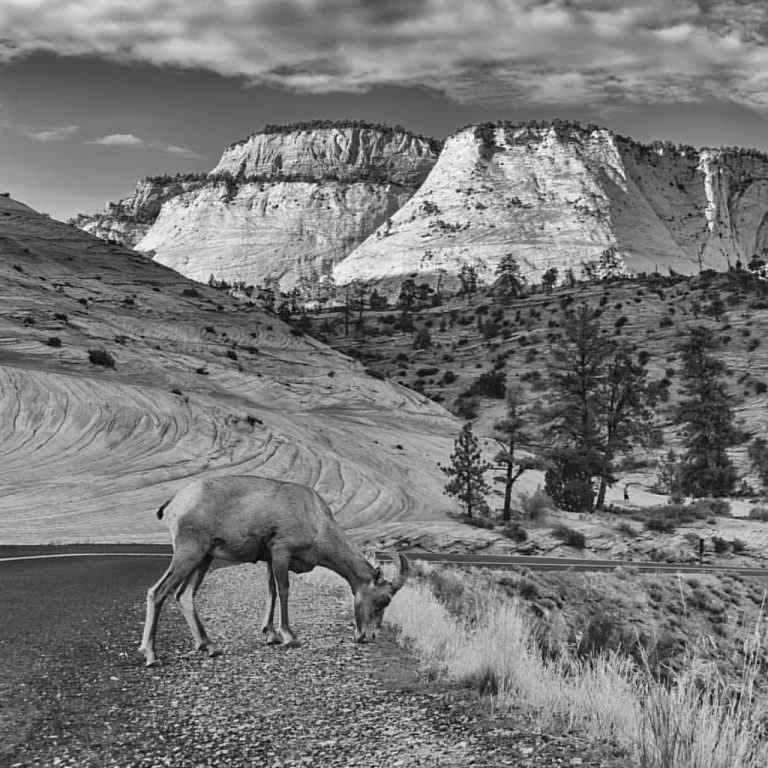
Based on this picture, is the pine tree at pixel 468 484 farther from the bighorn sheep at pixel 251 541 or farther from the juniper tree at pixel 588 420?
the bighorn sheep at pixel 251 541

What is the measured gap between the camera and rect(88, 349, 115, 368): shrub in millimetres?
57656

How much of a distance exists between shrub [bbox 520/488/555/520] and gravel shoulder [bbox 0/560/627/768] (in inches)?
1573

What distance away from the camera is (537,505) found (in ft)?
166

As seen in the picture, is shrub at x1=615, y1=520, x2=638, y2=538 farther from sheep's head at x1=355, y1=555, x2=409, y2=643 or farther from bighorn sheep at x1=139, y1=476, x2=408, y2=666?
bighorn sheep at x1=139, y1=476, x2=408, y2=666

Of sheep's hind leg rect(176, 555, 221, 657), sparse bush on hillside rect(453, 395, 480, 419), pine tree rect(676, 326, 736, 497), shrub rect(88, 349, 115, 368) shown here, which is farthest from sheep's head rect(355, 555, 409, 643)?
sparse bush on hillside rect(453, 395, 480, 419)

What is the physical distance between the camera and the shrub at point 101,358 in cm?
5766

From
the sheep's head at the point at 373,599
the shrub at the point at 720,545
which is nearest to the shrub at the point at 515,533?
the shrub at the point at 720,545

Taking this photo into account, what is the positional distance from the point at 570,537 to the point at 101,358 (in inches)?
1340

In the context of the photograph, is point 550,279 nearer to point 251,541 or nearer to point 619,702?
point 251,541

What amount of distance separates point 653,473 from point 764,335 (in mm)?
35302

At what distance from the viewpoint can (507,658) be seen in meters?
8.80

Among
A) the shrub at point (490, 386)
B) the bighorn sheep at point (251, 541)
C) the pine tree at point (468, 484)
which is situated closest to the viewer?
the bighorn sheep at point (251, 541)

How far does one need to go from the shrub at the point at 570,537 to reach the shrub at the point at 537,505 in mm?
4547

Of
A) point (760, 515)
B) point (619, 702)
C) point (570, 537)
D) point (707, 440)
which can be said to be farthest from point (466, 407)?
point (619, 702)
